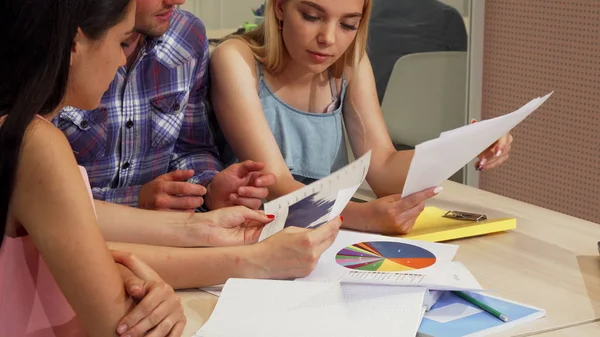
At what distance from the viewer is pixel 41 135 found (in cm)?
100

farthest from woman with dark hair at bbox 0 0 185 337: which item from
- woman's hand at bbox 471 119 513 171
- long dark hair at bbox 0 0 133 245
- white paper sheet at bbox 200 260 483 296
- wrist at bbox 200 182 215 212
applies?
woman's hand at bbox 471 119 513 171

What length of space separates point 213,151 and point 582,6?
1084 mm

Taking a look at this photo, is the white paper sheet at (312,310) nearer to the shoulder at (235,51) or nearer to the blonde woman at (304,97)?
the blonde woman at (304,97)

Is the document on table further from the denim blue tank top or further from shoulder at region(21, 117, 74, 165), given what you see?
shoulder at region(21, 117, 74, 165)

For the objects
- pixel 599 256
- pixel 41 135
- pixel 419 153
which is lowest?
pixel 599 256

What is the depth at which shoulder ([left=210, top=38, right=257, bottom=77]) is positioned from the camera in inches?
72.2

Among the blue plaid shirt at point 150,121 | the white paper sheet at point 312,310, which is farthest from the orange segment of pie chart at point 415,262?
the blue plaid shirt at point 150,121

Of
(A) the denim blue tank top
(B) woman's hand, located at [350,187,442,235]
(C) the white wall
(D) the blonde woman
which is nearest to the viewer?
(B) woman's hand, located at [350,187,442,235]

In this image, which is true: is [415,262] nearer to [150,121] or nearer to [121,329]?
[121,329]

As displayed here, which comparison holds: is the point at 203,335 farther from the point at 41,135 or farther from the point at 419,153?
the point at 419,153

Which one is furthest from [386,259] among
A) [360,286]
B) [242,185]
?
[242,185]

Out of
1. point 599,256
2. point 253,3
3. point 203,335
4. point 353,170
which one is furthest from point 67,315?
point 253,3

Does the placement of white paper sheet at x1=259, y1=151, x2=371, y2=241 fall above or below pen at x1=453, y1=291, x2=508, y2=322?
above

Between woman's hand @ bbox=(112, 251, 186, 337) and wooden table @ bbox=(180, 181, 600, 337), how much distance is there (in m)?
0.06
